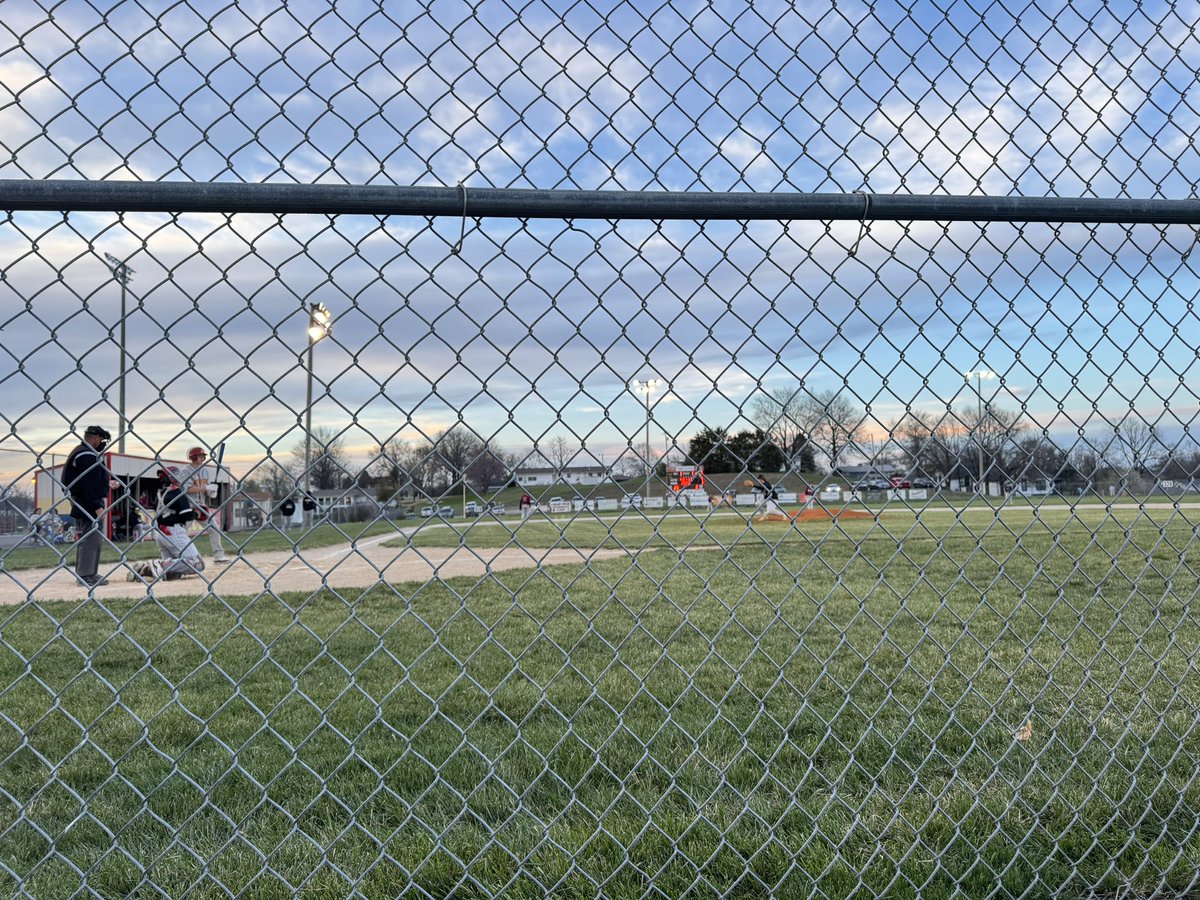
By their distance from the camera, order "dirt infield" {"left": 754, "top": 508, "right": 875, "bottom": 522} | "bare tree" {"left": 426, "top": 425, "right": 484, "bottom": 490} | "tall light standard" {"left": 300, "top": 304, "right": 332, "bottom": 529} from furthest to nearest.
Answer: "dirt infield" {"left": 754, "top": 508, "right": 875, "bottom": 522} < "bare tree" {"left": 426, "top": 425, "right": 484, "bottom": 490} < "tall light standard" {"left": 300, "top": 304, "right": 332, "bottom": 529}

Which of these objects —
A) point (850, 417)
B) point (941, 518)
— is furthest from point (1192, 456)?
point (941, 518)

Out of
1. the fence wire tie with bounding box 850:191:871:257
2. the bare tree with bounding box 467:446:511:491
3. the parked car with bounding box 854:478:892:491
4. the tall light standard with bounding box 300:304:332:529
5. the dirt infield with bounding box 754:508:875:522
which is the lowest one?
the dirt infield with bounding box 754:508:875:522

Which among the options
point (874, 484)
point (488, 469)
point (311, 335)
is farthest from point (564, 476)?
point (874, 484)

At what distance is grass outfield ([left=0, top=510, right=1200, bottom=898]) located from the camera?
231 cm

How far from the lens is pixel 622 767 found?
3176 millimetres

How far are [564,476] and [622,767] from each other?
1586 millimetres

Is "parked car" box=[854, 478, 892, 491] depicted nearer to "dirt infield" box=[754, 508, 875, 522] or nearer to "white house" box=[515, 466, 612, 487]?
"dirt infield" box=[754, 508, 875, 522]

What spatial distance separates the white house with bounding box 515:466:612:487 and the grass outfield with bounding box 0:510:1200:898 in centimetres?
19

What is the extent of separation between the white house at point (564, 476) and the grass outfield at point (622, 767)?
19 cm

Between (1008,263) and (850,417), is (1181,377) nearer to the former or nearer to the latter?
(1008,263)

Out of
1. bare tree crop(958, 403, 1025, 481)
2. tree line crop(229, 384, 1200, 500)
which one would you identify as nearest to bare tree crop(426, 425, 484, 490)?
tree line crop(229, 384, 1200, 500)

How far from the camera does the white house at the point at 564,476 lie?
2.02m

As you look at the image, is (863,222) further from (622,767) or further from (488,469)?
(622,767)

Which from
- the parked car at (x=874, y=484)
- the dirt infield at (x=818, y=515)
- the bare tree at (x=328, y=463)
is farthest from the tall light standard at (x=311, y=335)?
the parked car at (x=874, y=484)
